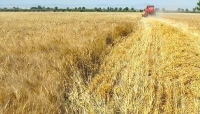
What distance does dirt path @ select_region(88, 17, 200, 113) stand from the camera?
4.22 meters

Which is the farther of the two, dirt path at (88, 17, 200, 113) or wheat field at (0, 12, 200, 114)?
dirt path at (88, 17, 200, 113)

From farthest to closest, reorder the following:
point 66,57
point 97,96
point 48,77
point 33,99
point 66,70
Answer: point 66,57 → point 66,70 → point 48,77 → point 97,96 → point 33,99

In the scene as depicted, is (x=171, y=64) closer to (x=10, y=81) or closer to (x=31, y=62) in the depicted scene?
(x=31, y=62)

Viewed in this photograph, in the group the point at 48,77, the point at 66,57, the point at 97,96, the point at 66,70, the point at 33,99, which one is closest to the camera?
the point at 33,99

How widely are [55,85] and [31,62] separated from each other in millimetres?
1520

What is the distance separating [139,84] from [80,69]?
126 cm

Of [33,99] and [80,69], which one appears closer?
[33,99]

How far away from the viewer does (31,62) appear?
19.4ft

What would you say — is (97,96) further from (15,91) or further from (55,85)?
(15,91)

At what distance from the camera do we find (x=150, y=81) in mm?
5355

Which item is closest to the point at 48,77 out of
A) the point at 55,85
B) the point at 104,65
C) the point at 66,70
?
the point at 55,85

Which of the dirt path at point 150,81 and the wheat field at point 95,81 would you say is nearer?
the wheat field at point 95,81

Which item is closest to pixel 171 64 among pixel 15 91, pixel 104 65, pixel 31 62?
pixel 104 65

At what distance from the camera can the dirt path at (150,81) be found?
4219 mm
